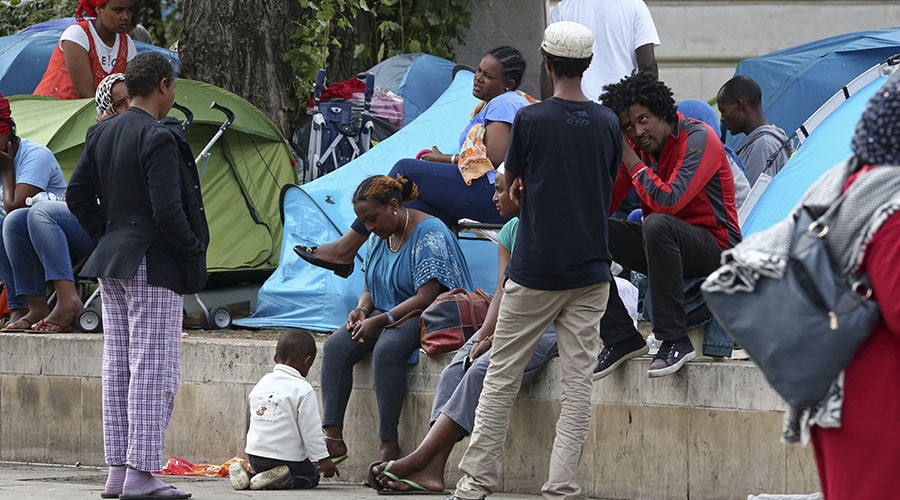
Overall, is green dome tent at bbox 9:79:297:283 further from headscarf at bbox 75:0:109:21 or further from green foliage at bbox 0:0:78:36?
green foliage at bbox 0:0:78:36

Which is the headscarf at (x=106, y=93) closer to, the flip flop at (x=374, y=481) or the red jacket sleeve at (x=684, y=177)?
the flip flop at (x=374, y=481)

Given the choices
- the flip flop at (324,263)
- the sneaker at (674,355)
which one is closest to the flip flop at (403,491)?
the sneaker at (674,355)

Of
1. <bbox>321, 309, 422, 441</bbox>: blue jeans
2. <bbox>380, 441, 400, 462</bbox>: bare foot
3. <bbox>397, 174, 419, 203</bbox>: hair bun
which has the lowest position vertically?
<bbox>380, 441, 400, 462</bbox>: bare foot

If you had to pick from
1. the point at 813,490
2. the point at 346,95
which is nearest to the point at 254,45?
the point at 346,95

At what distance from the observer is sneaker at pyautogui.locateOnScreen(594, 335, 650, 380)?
5697 mm

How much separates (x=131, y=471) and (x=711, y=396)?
2.50 meters

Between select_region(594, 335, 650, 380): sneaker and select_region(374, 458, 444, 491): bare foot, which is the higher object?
select_region(594, 335, 650, 380): sneaker

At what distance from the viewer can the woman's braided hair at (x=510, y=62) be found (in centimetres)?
676

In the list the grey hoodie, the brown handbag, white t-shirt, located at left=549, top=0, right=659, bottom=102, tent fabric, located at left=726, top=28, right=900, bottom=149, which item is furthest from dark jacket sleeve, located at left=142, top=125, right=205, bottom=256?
tent fabric, located at left=726, top=28, right=900, bottom=149

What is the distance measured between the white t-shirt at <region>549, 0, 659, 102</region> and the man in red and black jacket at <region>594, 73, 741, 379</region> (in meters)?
2.13

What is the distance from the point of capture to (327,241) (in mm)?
7656

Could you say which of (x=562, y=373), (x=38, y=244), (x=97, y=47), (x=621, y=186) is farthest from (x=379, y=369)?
(x=97, y=47)

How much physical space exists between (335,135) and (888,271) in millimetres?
6677

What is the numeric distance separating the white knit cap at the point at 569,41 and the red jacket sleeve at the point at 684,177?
2.17ft
